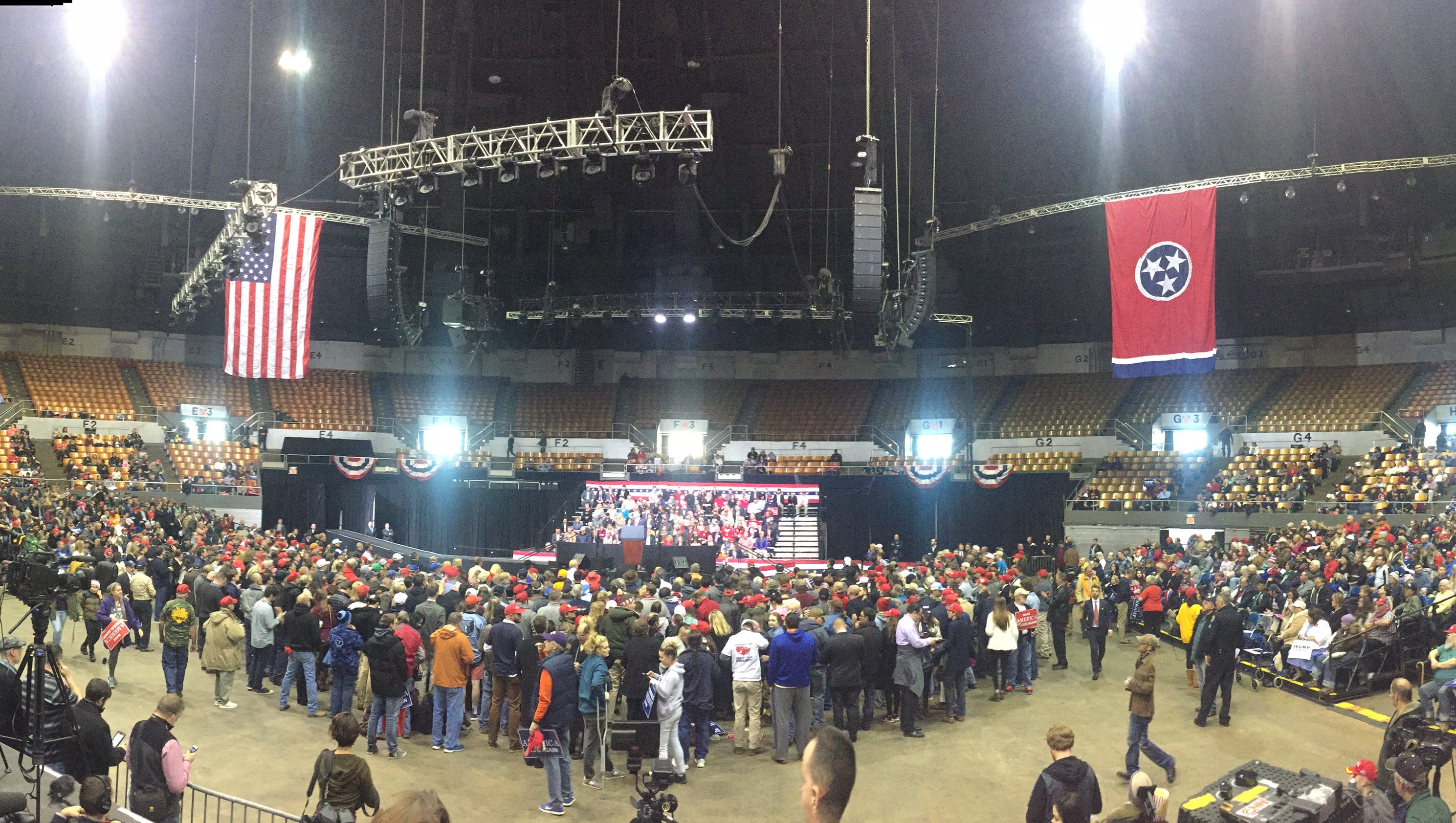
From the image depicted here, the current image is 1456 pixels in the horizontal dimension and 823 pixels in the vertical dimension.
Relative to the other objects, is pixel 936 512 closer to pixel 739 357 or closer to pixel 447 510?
pixel 739 357

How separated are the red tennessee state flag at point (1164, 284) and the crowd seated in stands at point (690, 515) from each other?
11.9 metres

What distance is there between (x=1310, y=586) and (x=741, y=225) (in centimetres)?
1899

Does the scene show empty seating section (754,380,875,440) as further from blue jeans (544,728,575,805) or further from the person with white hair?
blue jeans (544,728,575,805)

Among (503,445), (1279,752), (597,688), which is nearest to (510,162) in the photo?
(597,688)

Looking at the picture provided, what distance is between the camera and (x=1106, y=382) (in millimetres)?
33938

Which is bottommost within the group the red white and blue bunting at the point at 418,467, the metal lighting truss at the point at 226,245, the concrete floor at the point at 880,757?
the concrete floor at the point at 880,757

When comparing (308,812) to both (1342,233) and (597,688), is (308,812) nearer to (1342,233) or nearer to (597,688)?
(597,688)

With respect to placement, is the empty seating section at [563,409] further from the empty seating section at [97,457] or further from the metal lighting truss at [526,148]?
the metal lighting truss at [526,148]

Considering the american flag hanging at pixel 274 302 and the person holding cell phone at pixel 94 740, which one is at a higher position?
the american flag hanging at pixel 274 302

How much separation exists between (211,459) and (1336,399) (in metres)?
32.0

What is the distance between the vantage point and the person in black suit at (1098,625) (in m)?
13.8

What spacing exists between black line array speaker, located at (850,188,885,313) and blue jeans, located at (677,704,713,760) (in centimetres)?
712

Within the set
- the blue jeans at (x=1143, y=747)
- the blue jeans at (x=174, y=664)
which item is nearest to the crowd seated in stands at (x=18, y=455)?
the blue jeans at (x=174, y=664)

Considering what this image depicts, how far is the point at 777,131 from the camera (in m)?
26.0
